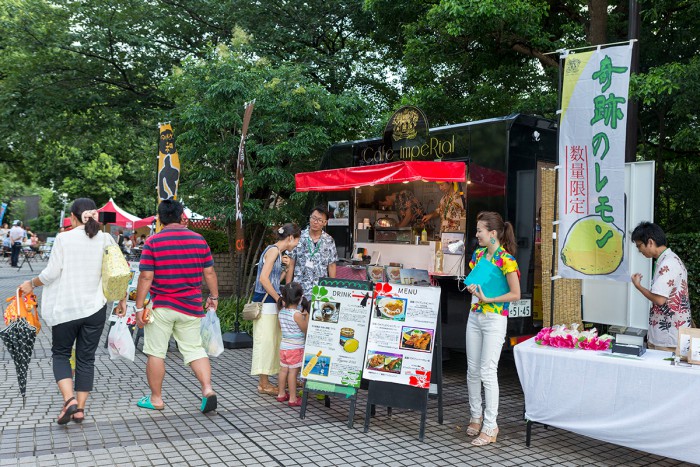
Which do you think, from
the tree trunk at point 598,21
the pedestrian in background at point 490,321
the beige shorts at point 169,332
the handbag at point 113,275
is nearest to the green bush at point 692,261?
the tree trunk at point 598,21

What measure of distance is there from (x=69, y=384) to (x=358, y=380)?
2314mm

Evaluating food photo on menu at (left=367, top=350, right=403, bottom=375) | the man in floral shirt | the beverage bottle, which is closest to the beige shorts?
food photo on menu at (left=367, top=350, right=403, bottom=375)

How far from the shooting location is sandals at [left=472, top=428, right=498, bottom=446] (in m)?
4.71

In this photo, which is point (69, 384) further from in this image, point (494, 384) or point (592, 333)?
point (592, 333)

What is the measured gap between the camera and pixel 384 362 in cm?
505

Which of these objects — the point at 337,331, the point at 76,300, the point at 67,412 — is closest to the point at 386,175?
the point at 337,331

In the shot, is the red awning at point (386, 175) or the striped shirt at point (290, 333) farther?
the red awning at point (386, 175)

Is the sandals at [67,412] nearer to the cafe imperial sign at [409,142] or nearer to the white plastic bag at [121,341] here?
the white plastic bag at [121,341]

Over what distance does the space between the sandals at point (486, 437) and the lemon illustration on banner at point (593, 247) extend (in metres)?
1.55

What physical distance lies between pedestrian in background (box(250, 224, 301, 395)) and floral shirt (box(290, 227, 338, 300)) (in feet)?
0.55

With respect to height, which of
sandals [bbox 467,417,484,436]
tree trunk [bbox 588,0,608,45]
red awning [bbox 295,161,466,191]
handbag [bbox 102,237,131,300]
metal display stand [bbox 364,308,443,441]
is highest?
tree trunk [bbox 588,0,608,45]

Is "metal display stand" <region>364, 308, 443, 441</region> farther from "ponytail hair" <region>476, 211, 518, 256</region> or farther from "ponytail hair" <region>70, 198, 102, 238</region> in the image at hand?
"ponytail hair" <region>70, 198, 102, 238</region>

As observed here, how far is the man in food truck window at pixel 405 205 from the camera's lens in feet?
31.5

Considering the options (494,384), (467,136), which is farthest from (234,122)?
(494,384)
